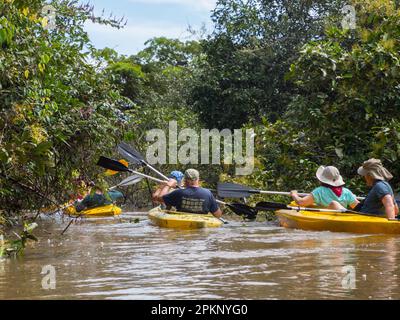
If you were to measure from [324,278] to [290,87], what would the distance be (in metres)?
18.1

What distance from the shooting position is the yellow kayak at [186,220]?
1197 cm

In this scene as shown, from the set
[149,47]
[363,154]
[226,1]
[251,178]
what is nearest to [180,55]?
[149,47]

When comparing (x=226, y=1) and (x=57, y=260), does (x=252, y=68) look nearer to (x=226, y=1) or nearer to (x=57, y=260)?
(x=226, y=1)

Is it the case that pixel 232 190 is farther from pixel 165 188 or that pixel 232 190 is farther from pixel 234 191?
pixel 165 188

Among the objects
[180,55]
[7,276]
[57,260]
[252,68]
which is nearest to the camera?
[7,276]

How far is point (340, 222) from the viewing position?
1038 centimetres

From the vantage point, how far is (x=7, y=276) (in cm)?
644

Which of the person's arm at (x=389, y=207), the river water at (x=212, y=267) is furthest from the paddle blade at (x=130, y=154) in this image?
the person's arm at (x=389, y=207)

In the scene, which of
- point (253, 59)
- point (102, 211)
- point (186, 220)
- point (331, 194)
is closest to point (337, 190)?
point (331, 194)

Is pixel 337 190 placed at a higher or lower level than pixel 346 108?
lower

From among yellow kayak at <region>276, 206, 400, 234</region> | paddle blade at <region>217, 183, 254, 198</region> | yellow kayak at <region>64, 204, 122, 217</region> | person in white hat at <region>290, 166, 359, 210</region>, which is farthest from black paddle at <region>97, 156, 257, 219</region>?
yellow kayak at <region>64, 204, 122, 217</region>

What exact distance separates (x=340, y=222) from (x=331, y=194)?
1195 millimetres

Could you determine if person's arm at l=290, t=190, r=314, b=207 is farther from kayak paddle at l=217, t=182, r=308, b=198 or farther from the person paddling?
kayak paddle at l=217, t=182, r=308, b=198
